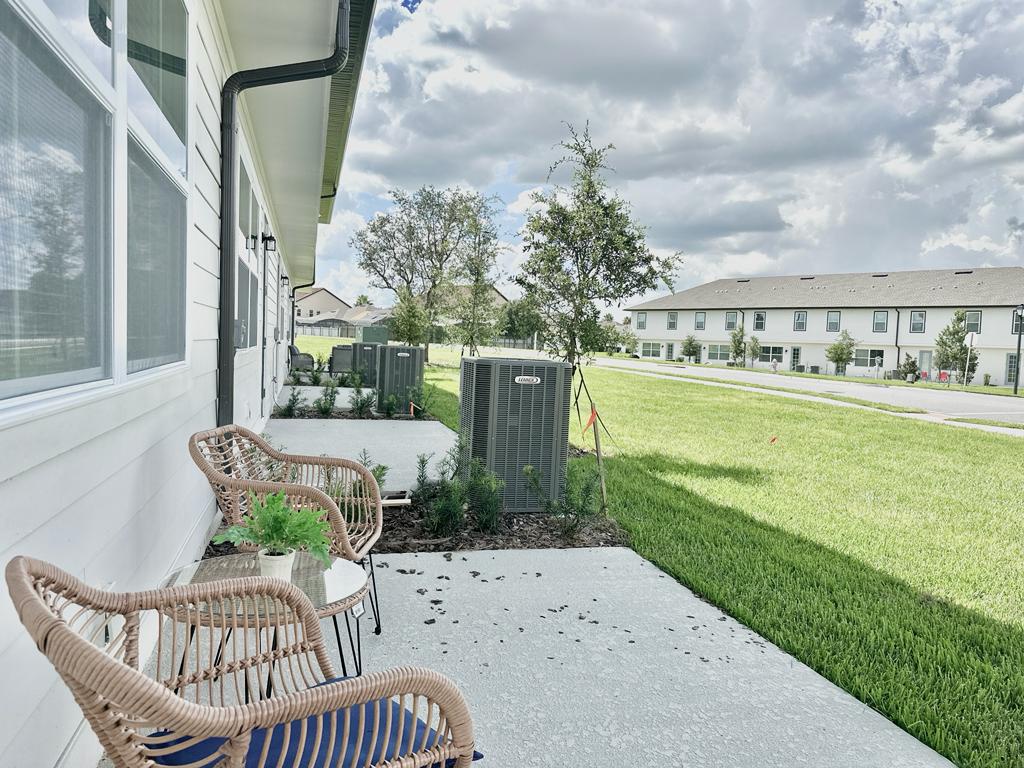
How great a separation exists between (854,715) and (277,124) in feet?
19.5

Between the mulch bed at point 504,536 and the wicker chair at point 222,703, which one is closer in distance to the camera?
the wicker chair at point 222,703

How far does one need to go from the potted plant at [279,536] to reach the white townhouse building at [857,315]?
1518 inches

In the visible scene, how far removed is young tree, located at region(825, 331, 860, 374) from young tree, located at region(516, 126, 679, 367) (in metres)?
33.3

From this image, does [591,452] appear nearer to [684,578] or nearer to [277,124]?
[684,578]

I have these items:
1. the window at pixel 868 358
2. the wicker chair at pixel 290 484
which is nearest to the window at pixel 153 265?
the wicker chair at pixel 290 484

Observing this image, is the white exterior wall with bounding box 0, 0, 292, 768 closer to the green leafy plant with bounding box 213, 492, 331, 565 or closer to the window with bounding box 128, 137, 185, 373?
the window with bounding box 128, 137, 185, 373

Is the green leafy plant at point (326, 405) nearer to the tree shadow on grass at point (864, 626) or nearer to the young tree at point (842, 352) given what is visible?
the tree shadow on grass at point (864, 626)

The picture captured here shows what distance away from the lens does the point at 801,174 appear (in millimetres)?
40219

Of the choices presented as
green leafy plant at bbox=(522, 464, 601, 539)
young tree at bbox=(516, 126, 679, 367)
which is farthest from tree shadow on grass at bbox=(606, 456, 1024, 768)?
young tree at bbox=(516, 126, 679, 367)

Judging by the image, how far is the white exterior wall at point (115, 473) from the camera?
1359mm

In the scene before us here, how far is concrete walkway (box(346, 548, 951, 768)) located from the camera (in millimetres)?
2176

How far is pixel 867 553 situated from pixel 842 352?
36.0 meters

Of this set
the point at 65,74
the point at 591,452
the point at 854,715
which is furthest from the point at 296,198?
the point at 854,715

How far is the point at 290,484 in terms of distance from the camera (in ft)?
9.20
